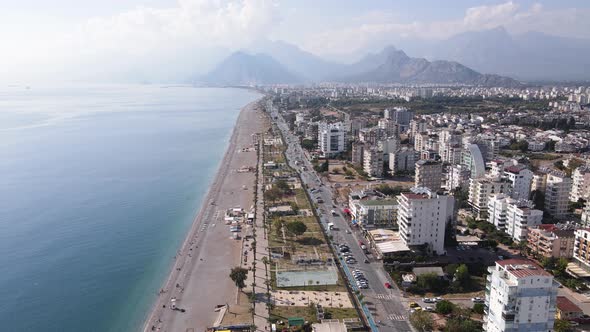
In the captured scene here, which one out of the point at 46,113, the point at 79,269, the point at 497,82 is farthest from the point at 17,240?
the point at 497,82

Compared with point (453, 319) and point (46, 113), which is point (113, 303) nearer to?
point (453, 319)

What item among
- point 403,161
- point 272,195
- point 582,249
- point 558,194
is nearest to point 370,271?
point 582,249

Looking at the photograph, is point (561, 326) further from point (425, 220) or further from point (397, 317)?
point (425, 220)

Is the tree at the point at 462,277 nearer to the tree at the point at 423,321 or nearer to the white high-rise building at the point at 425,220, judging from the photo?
the white high-rise building at the point at 425,220

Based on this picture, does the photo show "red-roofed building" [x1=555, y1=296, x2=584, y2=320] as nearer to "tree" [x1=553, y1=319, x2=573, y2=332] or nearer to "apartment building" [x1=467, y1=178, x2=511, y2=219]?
"tree" [x1=553, y1=319, x2=573, y2=332]

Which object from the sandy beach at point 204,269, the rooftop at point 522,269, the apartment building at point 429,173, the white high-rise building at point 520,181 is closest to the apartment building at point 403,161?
the apartment building at point 429,173
